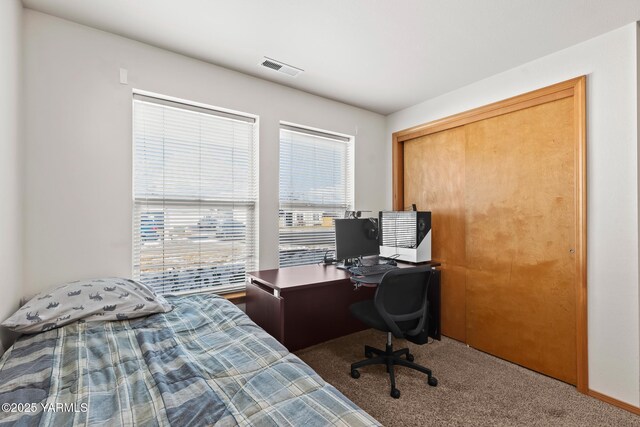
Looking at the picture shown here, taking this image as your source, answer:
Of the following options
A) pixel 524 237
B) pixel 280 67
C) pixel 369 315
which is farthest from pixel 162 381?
pixel 524 237

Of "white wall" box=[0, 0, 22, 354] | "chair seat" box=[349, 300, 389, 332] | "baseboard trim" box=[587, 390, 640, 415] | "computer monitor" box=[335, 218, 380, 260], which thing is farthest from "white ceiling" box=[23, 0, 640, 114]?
"baseboard trim" box=[587, 390, 640, 415]

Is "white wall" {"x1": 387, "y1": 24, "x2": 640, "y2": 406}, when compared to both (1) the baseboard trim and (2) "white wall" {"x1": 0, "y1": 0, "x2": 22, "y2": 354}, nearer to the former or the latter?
(1) the baseboard trim

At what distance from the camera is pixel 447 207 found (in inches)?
128

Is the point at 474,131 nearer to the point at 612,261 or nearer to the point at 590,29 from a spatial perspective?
the point at 590,29

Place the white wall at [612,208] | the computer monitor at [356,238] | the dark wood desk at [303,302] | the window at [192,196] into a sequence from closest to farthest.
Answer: the white wall at [612,208] → the dark wood desk at [303,302] → the window at [192,196] → the computer monitor at [356,238]

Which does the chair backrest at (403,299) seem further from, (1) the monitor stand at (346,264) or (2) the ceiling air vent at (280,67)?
(2) the ceiling air vent at (280,67)

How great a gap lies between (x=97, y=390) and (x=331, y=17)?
7.63 feet

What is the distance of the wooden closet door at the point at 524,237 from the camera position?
238 cm

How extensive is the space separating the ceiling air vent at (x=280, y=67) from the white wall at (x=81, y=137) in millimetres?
519

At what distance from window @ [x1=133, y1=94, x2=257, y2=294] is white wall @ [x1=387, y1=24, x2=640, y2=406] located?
2.73 metres

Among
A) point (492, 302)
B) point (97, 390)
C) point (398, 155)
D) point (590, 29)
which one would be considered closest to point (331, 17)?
point (590, 29)

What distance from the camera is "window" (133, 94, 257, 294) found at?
240 cm

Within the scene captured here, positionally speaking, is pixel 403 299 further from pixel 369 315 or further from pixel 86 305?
pixel 86 305

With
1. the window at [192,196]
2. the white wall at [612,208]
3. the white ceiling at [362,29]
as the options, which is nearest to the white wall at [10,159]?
the white ceiling at [362,29]
